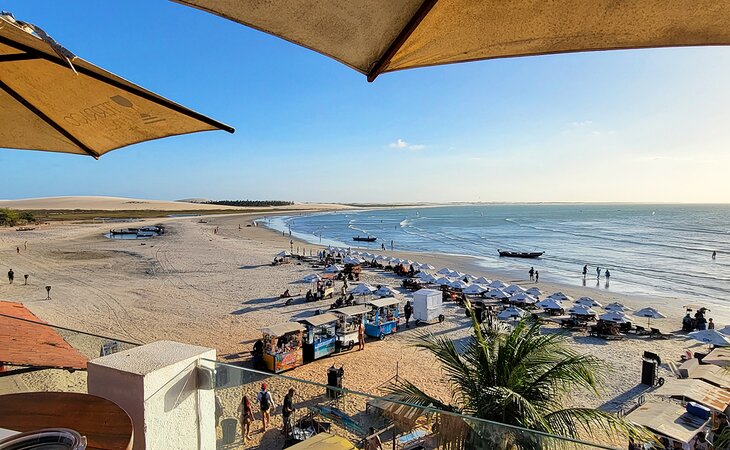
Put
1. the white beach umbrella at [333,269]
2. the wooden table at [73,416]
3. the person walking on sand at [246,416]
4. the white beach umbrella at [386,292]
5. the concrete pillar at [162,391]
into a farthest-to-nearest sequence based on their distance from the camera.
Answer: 1. the white beach umbrella at [333,269]
2. the white beach umbrella at [386,292]
3. the person walking on sand at [246,416]
4. the concrete pillar at [162,391]
5. the wooden table at [73,416]

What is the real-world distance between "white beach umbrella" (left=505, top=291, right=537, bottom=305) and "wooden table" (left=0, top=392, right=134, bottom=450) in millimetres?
22309

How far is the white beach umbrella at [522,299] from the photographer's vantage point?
72.0 feet

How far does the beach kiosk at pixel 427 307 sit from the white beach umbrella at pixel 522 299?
207 inches

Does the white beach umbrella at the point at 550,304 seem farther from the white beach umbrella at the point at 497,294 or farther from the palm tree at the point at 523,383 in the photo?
the palm tree at the point at 523,383

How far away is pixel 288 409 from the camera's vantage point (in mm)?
5375

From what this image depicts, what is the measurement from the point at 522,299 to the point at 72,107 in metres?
22.2

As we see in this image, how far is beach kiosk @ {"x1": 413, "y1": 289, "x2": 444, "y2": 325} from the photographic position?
752 inches

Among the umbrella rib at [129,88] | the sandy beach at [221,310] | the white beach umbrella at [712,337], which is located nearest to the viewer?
the umbrella rib at [129,88]

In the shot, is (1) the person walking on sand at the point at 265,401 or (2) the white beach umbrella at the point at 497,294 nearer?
(1) the person walking on sand at the point at 265,401

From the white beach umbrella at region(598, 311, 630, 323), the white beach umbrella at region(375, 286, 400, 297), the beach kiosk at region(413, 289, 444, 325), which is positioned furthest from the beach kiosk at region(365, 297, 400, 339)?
the white beach umbrella at region(598, 311, 630, 323)

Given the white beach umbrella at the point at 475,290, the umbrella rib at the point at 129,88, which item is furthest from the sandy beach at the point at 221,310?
the umbrella rib at the point at 129,88

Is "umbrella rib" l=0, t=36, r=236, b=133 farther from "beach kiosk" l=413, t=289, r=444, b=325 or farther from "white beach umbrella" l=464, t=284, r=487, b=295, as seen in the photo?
"white beach umbrella" l=464, t=284, r=487, b=295

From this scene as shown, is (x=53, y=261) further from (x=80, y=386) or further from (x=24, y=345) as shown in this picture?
(x=80, y=386)

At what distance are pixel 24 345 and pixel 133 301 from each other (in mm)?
17037
